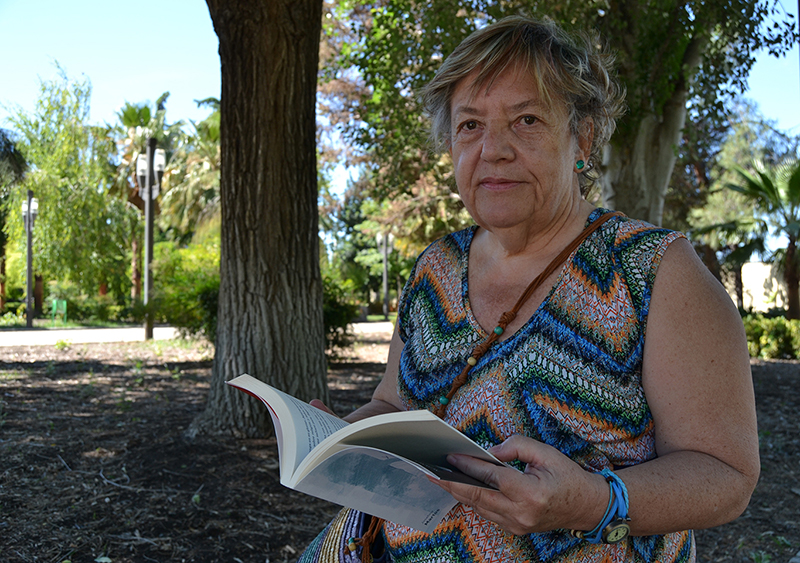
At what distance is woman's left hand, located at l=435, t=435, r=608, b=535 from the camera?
1157mm

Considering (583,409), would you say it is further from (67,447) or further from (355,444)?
(67,447)

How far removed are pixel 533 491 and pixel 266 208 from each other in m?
4.05

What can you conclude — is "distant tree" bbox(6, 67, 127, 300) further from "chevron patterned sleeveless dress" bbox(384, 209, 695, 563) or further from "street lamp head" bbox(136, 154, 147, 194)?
"chevron patterned sleeveless dress" bbox(384, 209, 695, 563)

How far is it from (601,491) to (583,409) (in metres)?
0.22

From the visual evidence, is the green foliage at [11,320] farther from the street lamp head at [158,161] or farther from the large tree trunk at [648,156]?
the large tree trunk at [648,156]

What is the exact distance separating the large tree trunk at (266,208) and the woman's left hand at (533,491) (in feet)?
12.8

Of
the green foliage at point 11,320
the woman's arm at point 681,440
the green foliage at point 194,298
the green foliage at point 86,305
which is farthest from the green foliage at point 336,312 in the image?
the green foliage at point 86,305

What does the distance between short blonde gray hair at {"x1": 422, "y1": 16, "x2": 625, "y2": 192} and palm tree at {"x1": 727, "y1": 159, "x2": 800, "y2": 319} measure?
647 inches

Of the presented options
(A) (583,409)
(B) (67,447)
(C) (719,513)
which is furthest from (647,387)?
(B) (67,447)

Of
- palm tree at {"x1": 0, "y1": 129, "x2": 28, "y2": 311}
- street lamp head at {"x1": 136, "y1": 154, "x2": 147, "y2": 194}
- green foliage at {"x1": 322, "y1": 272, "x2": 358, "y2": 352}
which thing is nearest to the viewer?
green foliage at {"x1": 322, "y1": 272, "x2": 358, "y2": 352}

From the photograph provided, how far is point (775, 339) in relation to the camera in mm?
13805

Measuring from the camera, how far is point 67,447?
15.9ft

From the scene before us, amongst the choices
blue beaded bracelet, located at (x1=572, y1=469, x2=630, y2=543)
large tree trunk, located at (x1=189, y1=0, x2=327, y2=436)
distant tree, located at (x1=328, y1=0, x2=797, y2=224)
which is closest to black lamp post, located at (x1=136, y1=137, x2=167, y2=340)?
distant tree, located at (x1=328, y1=0, x2=797, y2=224)

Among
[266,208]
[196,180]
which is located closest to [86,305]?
[196,180]
